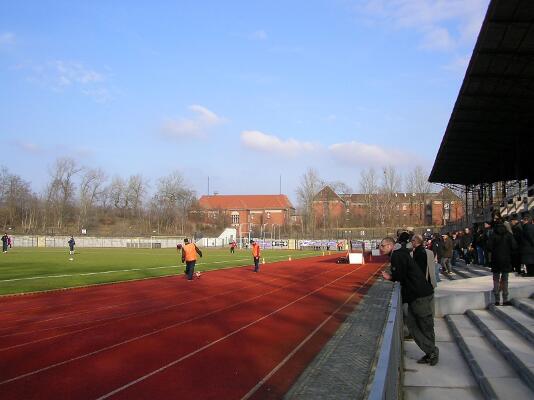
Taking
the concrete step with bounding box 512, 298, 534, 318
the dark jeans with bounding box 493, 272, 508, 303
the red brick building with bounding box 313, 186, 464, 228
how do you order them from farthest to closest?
the red brick building with bounding box 313, 186, 464, 228
the dark jeans with bounding box 493, 272, 508, 303
the concrete step with bounding box 512, 298, 534, 318

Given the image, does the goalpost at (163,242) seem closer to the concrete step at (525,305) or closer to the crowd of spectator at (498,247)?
the crowd of spectator at (498,247)

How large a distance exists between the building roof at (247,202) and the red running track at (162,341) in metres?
125

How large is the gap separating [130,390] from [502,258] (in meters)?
7.69

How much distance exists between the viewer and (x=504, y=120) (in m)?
24.8

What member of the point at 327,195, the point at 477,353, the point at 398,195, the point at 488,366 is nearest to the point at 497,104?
the point at 477,353

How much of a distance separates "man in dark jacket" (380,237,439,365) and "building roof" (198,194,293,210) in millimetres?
135149

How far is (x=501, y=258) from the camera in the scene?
10.8 metres

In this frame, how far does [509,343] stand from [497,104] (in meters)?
16.3

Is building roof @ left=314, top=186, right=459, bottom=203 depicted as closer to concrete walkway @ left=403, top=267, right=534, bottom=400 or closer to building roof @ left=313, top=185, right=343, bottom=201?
building roof @ left=313, top=185, right=343, bottom=201

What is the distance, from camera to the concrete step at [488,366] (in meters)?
6.40

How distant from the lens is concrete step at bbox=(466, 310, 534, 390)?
6.80 metres

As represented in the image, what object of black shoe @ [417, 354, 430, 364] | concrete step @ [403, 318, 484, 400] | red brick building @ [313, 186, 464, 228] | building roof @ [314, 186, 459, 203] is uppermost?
building roof @ [314, 186, 459, 203]

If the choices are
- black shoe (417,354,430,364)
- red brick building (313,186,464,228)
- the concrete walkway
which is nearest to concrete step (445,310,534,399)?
the concrete walkway

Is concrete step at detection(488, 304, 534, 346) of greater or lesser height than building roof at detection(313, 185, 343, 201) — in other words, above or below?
below
